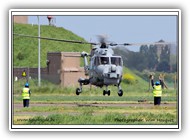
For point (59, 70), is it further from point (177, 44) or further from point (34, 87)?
point (177, 44)

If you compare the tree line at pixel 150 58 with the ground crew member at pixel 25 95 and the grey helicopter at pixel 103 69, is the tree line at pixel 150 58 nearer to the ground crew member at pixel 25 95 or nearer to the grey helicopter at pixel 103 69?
the ground crew member at pixel 25 95

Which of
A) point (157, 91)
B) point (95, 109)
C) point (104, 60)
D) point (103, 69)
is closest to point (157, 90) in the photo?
point (157, 91)

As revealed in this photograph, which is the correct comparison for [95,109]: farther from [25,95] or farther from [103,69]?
[103,69]

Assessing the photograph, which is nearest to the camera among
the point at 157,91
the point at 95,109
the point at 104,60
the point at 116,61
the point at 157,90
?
the point at 95,109

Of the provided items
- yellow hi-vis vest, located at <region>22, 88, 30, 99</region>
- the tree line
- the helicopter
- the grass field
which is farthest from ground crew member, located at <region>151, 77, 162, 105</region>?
yellow hi-vis vest, located at <region>22, 88, 30, 99</region>

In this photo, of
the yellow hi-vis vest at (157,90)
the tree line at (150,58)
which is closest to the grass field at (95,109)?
the yellow hi-vis vest at (157,90)

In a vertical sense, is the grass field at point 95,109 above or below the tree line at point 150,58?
below

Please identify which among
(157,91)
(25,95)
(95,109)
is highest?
(157,91)

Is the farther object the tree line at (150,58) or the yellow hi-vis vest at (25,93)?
the yellow hi-vis vest at (25,93)

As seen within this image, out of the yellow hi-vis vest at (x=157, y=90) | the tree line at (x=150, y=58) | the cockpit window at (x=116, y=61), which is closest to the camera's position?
the tree line at (x=150, y=58)

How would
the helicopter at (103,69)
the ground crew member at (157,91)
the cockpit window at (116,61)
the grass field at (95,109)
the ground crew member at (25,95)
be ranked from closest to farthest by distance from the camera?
the grass field at (95,109)
the ground crew member at (25,95)
the ground crew member at (157,91)
the cockpit window at (116,61)
the helicopter at (103,69)

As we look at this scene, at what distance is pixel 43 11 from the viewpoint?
21.2m

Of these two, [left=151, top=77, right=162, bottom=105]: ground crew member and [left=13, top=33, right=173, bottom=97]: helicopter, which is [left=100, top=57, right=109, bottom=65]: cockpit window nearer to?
[left=13, top=33, right=173, bottom=97]: helicopter
